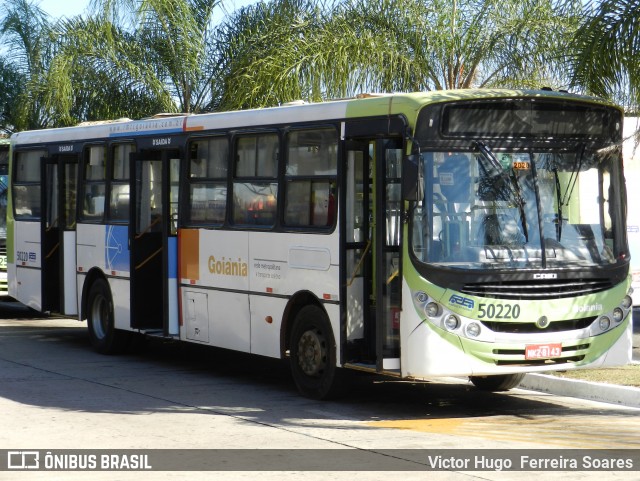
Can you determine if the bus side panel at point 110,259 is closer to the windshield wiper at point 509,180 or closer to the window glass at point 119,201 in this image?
the window glass at point 119,201

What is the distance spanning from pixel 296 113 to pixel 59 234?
5.93 m

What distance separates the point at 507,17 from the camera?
1898 centimetres

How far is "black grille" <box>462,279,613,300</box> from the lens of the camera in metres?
10.9

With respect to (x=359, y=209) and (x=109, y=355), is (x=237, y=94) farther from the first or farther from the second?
(x=359, y=209)

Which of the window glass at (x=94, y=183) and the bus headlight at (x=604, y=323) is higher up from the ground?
the window glass at (x=94, y=183)

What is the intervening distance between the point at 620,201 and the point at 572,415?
205cm

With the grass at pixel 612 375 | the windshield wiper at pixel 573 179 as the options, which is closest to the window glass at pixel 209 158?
the windshield wiper at pixel 573 179

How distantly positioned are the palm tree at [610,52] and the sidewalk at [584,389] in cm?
335

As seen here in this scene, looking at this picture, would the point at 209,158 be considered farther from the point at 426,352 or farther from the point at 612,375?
the point at 612,375

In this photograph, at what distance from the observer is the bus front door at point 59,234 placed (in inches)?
669

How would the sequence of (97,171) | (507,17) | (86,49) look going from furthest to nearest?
(86,49)
(507,17)
(97,171)

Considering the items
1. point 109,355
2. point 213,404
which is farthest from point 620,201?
point 109,355

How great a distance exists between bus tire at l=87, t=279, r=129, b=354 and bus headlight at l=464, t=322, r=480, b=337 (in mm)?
6381

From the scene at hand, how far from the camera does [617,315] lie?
38.0 ft
